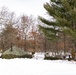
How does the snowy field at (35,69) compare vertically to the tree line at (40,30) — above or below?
below

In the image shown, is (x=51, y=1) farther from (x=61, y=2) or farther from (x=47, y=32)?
(x=47, y=32)

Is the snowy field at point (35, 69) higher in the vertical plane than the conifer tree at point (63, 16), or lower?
lower

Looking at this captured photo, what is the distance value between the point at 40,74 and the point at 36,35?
2039 inches

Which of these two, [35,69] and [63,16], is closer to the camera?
[35,69]

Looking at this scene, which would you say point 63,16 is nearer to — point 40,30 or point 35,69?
point 40,30

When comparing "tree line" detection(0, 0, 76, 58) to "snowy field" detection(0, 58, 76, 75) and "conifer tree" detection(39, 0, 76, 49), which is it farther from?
"snowy field" detection(0, 58, 76, 75)

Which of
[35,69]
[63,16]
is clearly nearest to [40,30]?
[63,16]

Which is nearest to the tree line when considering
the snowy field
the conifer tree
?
the conifer tree

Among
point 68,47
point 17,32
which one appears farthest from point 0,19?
point 68,47

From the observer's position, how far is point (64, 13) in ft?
106

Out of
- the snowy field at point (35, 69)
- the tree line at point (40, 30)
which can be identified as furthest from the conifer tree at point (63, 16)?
the snowy field at point (35, 69)

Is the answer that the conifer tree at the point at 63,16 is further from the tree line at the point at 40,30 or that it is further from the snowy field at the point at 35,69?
the snowy field at the point at 35,69

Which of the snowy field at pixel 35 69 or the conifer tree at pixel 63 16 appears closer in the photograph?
the snowy field at pixel 35 69

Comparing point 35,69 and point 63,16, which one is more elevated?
point 63,16
